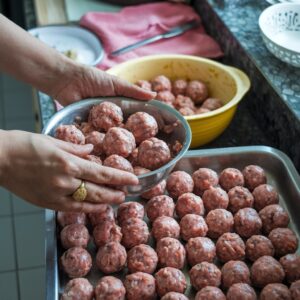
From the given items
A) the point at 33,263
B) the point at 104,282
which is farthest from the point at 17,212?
the point at 104,282

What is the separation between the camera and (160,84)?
1.53 metres

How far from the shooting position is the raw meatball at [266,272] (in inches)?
40.6

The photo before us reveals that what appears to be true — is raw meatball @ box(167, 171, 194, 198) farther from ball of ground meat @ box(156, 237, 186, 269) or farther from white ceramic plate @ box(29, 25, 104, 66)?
white ceramic plate @ box(29, 25, 104, 66)

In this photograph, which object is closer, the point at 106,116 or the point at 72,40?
the point at 106,116

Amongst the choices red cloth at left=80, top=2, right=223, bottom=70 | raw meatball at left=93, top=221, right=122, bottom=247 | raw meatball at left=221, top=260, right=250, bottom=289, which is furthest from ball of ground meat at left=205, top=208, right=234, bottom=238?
red cloth at left=80, top=2, right=223, bottom=70

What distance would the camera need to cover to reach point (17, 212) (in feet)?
7.40

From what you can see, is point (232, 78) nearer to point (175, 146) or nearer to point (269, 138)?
point (269, 138)

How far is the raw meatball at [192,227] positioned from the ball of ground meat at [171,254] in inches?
1.9

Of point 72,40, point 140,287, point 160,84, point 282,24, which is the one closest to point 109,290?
point 140,287

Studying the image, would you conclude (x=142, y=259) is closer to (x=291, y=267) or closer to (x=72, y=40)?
(x=291, y=267)

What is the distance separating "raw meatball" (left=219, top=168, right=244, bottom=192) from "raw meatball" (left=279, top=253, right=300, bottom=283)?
247 mm

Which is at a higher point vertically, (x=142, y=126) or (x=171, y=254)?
(x=142, y=126)

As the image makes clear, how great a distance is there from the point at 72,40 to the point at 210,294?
114 centimetres

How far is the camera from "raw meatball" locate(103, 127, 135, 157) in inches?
44.0
